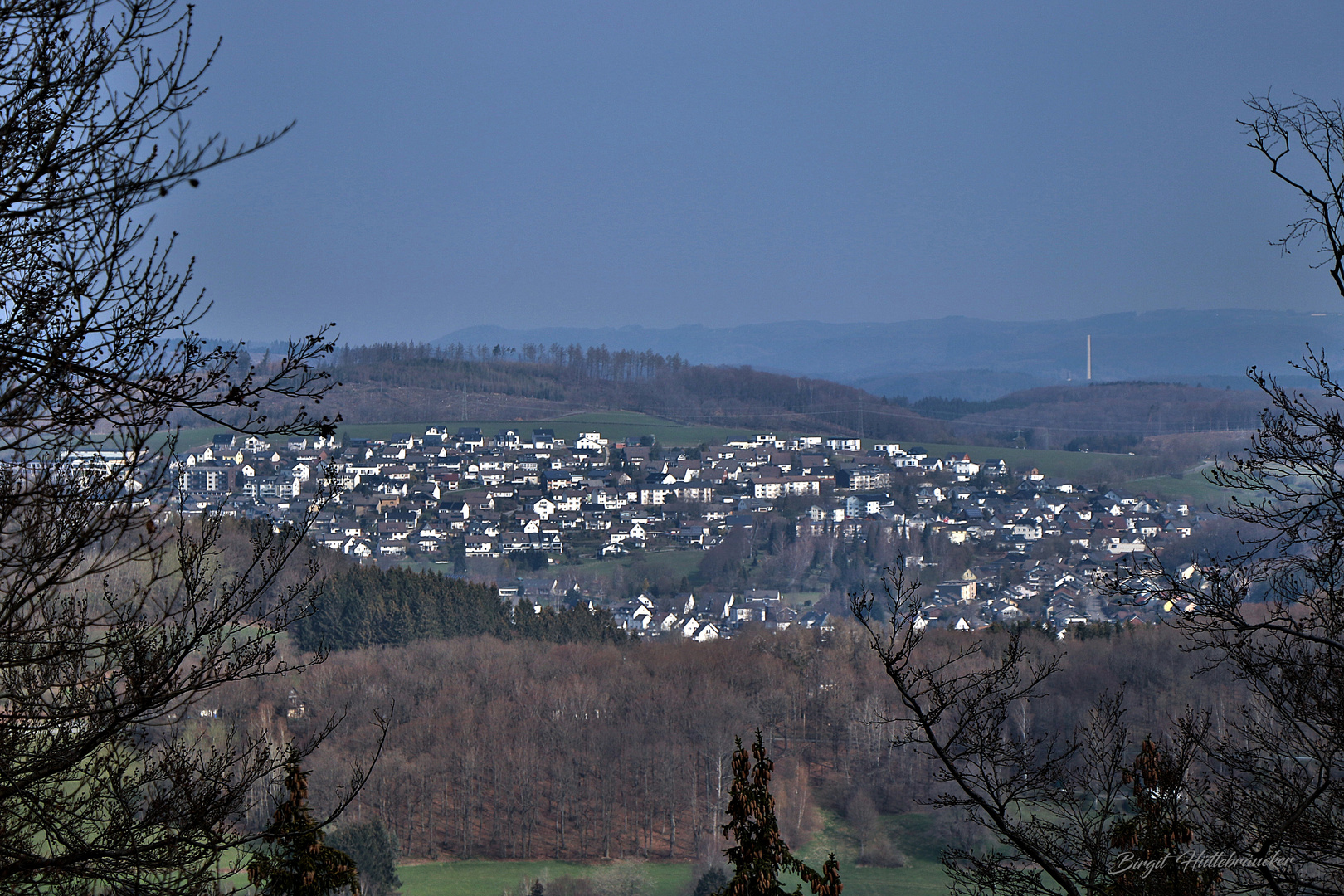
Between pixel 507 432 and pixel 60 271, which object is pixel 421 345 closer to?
pixel 507 432

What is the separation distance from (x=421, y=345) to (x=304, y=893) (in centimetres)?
10486

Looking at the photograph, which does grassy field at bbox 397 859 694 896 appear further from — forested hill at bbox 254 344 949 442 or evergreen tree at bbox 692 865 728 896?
forested hill at bbox 254 344 949 442

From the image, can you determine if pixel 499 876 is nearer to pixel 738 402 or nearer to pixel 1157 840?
pixel 1157 840

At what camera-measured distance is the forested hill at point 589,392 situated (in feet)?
300

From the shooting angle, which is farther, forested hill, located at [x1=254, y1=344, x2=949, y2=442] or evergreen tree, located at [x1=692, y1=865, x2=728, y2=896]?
forested hill, located at [x1=254, y1=344, x2=949, y2=442]

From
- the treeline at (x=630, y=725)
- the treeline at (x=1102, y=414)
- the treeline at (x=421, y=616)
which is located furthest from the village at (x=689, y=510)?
the treeline at (x=1102, y=414)

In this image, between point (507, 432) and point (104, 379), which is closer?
point (104, 379)

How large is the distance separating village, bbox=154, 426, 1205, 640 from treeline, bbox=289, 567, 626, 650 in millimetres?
4393

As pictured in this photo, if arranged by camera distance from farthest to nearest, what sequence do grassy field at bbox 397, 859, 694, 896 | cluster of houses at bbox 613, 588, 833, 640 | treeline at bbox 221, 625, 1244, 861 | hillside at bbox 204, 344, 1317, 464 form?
hillside at bbox 204, 344, 1317, 464 < cluster of houses at bbox 613, 588, 833, 640 < treeline at bbox 221, 625, 1244, 861 < grassy field at bbox 397, 859, 694, 896

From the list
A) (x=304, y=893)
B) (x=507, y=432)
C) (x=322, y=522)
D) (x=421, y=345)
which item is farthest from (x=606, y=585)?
(x=421, y=345)

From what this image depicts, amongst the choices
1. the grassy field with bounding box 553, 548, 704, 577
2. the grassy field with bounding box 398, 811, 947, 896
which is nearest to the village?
the grassy field with bounding box 553, 548, 704, 577

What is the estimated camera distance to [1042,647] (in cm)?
3453

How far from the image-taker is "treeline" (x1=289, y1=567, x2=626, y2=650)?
39.6 metres

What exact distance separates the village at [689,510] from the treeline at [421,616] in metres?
4.39
